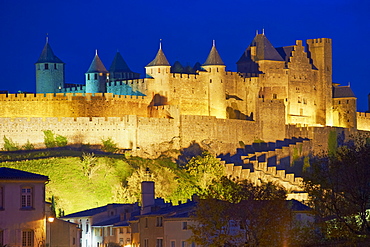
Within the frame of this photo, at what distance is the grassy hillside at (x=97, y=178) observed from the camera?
76438 mm

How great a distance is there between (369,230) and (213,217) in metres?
9.27

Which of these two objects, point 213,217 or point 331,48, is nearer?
point 213,217

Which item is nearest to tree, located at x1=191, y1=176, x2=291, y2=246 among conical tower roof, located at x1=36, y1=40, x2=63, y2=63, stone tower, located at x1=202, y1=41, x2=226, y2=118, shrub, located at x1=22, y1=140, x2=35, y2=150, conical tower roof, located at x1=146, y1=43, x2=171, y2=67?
shrub, located at x1=22, y1=140, x2=35, y2=150

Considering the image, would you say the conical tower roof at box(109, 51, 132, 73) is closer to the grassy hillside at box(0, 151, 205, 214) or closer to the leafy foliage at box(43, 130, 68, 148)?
the leafy foliage at box(43, 130, 68, 148)

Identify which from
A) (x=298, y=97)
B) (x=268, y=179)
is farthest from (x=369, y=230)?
(x=298, y=97)

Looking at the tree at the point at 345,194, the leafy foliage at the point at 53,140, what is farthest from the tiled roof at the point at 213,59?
the tree at the point at 345,194

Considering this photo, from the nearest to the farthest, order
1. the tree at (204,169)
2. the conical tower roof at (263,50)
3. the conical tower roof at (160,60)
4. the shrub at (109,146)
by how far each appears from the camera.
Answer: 1. the tree at (204,169)
2. the shrub at (109,146)
3. the conical tower roof at (160,60)
4. the conical tower roof at (263,50)

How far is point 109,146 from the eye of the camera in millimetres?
86062

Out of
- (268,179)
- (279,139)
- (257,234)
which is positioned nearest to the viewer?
(257,234)

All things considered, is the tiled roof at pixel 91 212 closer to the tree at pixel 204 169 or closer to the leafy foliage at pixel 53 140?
the tree at pixel 204 169

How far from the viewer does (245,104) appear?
3898 inches

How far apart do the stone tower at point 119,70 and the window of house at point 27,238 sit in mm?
51539

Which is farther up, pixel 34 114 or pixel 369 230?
pixel 34 114

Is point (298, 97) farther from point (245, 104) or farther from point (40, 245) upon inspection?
point (40, 245)
